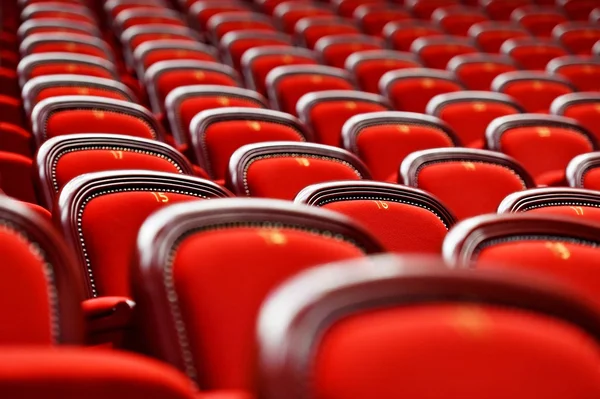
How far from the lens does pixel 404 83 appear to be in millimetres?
967

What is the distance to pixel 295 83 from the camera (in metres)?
0.92

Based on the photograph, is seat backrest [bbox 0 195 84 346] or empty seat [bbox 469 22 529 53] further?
empty seat [bbox 469 22 529 53]

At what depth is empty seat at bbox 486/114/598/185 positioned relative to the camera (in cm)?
73

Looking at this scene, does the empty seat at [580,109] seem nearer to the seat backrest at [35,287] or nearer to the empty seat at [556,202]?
the empty seat at [556,202]

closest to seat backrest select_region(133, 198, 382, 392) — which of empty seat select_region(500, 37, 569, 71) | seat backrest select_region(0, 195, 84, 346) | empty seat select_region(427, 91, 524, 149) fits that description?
seat backrest select_region(0, 195, 84, 346)

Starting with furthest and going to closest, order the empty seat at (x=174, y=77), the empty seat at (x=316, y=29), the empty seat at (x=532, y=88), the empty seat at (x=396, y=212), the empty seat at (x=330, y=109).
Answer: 1. the empty seat at (x=316, y=29)
2. the empty seat at (x=532, y=88)
3. the empty seat at (x=174, y=77)
4. the empty seat at (x=330, y=109)
5. the empty seat at (x=396, y=212)

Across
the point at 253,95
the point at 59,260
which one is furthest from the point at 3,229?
the point at 253,95

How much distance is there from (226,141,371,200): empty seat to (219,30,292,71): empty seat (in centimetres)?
61

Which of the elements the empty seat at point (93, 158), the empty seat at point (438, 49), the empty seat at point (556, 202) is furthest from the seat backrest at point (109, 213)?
the empty seat at point (438, 49)

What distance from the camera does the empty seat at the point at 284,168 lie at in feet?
1.71

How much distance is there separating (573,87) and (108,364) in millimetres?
949

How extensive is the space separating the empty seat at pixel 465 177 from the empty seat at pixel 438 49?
609 millimetres

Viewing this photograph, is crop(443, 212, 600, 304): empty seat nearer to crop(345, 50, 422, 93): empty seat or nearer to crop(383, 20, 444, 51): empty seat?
crop(345, 50, 422, 93): empty seat

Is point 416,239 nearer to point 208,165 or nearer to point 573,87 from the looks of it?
point 208,165
